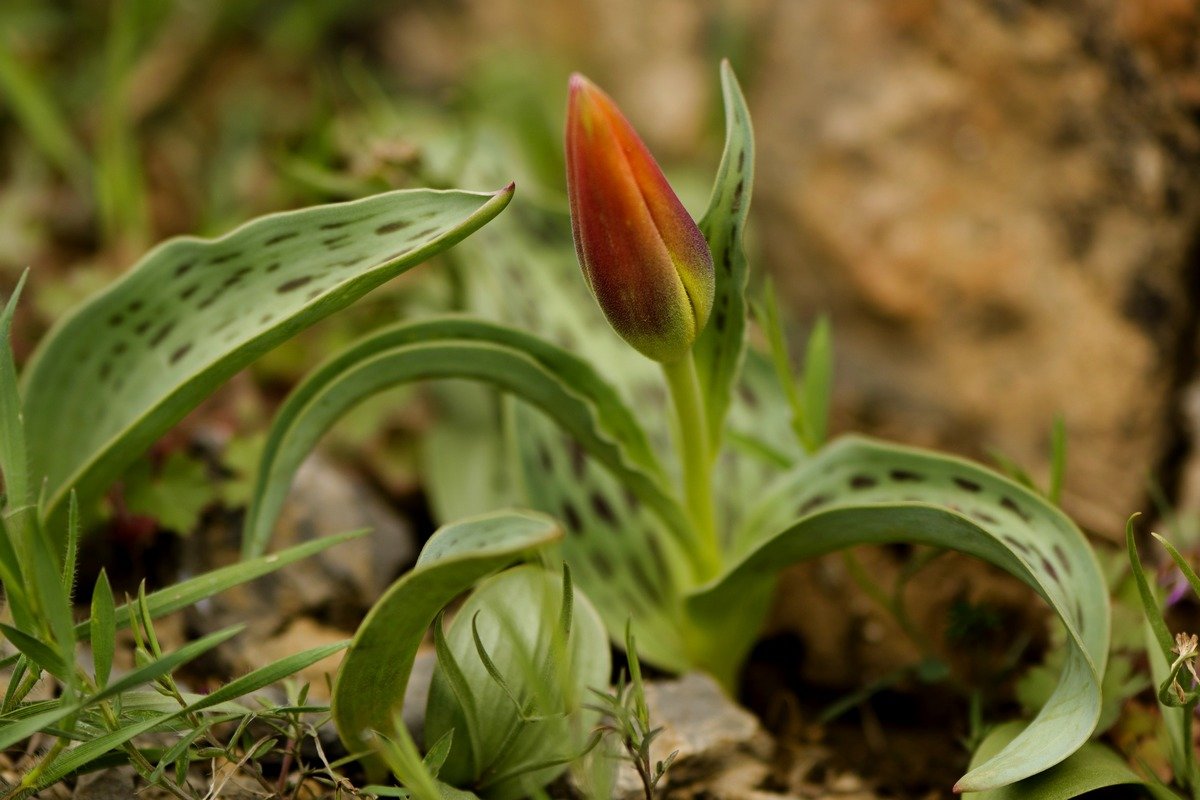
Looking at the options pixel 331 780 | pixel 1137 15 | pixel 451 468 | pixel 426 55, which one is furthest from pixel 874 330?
pixel 426 55

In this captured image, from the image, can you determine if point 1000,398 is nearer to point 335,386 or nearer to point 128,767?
point 335,386

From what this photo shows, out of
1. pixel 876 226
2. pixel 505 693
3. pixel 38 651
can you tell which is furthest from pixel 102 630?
pixel 876 226

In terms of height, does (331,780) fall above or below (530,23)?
below

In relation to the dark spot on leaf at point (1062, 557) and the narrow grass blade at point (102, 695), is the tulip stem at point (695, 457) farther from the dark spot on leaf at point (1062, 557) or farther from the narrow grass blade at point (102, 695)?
the narrow grass blade at point (102, 695)

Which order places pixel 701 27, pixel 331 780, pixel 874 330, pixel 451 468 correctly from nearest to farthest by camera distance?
pixel 331 780 → pixel 451 468 → pixel 874 330 → pixel 701 27

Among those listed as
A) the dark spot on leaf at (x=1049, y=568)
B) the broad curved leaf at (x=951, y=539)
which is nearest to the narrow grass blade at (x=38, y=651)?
the broad curved leaf at (x=951, y=539)

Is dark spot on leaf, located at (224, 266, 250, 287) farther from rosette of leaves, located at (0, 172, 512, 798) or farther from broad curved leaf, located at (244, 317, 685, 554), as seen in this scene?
broad curved leaf, located at (244, 317, 685, 554)

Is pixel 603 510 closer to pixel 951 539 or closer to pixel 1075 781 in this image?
pixel 951 539
